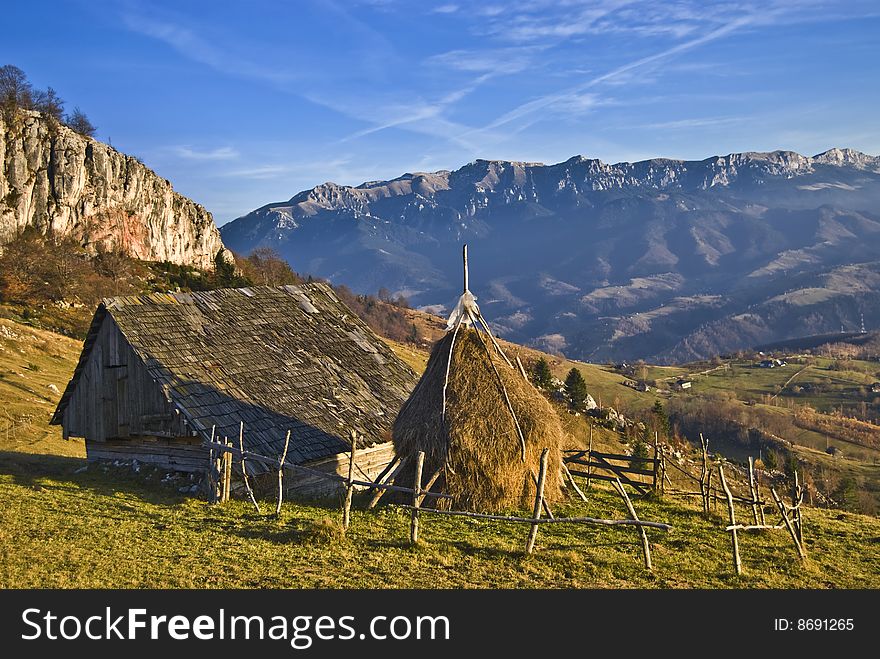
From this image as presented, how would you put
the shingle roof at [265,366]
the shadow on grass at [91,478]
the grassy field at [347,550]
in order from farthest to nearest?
the shingle roof at [265,366] → the shadow on grass at [91,478] → the grassy field at [347,550]

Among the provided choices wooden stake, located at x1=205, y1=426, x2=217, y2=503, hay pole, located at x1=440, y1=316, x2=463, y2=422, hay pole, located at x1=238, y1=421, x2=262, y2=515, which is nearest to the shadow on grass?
wooden stake, located at x1=205, y1=426, x2=217, y2=503

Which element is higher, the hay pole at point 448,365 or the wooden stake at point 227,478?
the hay pole at point 448,365

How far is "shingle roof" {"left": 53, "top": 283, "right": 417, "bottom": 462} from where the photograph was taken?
1573cm

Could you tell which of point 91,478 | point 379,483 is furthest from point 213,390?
point 379,483

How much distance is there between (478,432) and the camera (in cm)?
1359

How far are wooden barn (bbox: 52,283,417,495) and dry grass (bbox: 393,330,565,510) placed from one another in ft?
6.21

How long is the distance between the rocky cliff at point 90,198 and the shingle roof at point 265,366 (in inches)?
2363

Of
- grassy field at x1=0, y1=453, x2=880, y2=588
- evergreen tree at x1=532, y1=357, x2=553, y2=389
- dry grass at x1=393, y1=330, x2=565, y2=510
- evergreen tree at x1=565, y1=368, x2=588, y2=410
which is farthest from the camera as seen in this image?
evergreen tree at x1=565, y1=368, x2=588, y2=410

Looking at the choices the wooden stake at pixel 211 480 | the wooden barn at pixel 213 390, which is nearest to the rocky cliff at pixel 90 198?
the wooden barn at pixel 213 390

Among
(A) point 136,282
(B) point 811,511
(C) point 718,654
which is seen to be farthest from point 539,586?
(A) point 136,282

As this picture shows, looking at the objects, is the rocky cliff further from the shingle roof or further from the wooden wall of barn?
the wooden wall of barn

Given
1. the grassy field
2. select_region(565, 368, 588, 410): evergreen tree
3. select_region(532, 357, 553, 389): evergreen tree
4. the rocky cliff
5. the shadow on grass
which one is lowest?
the grassy field

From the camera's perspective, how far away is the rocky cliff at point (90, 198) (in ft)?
245

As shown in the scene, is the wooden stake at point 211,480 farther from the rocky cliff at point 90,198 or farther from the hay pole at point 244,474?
the rocky cliff at point 90,198
